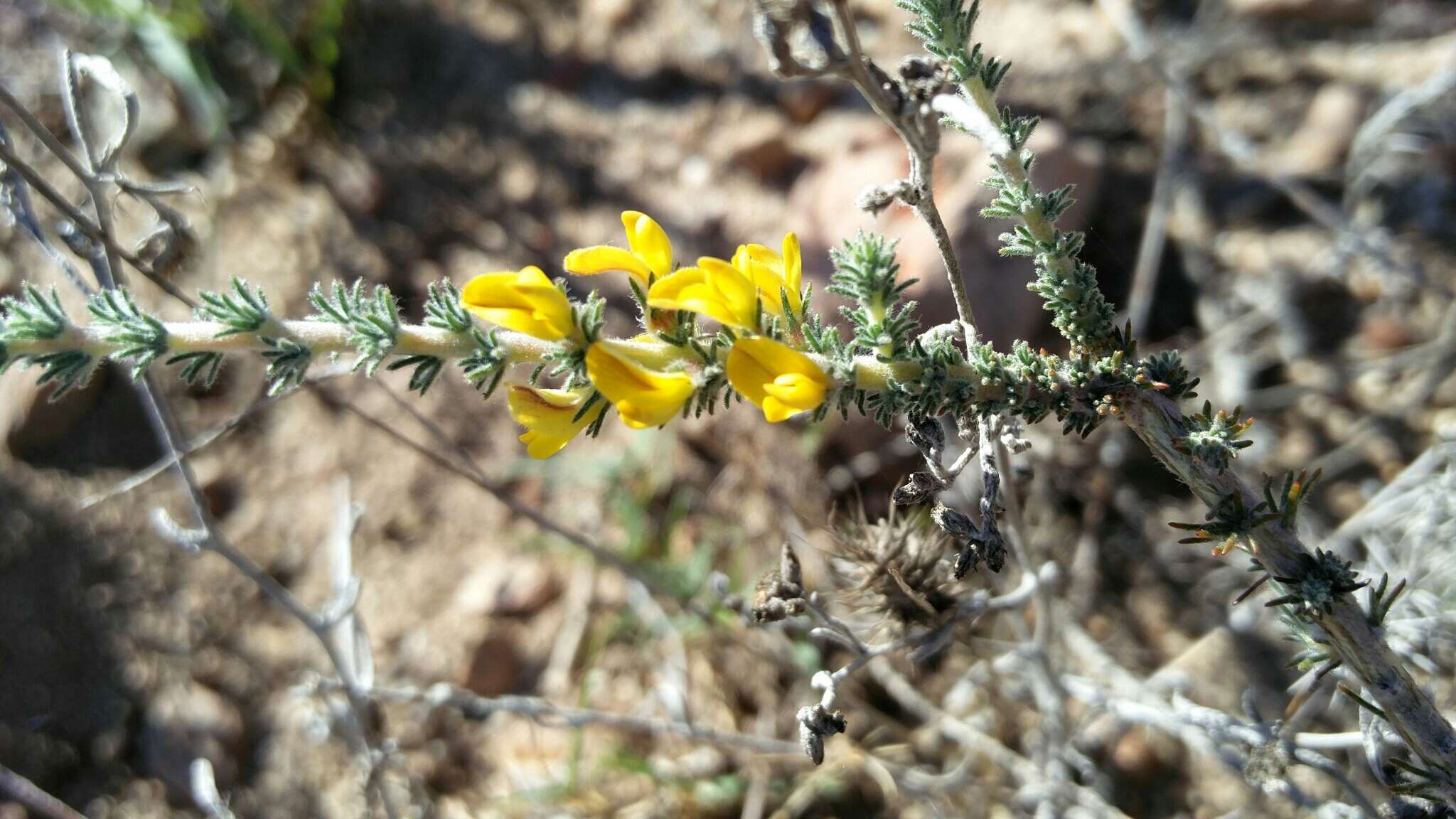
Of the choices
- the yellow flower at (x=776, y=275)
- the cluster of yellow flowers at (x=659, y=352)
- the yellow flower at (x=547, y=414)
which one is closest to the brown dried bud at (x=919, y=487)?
the cluster of yellow flowers at (x=659, y=352)

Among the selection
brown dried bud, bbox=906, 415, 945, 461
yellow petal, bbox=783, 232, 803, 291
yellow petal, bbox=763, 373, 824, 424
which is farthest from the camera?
yellow petal, bbox=783, 232, 803, 291

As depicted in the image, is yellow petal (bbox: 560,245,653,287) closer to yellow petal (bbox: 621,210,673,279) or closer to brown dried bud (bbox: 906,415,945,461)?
yellow petal (bbox: 621,210,673,279)

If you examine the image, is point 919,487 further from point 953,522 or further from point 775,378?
point 775,378

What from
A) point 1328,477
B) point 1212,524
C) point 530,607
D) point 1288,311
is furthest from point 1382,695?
point 530,607

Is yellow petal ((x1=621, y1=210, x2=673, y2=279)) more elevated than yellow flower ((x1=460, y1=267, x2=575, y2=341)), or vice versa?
yellow petal ((x1=621, y1=210, x2=673, y2=279))

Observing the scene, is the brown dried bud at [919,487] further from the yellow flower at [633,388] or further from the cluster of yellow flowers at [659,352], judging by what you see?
the yellow flower at [633,388]

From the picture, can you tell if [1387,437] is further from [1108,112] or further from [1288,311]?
[1108,112]

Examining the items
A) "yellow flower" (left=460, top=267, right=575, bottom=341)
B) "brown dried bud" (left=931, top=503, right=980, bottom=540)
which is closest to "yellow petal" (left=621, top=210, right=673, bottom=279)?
"yellow flower" (left=460, top=267, right=575, bottom=341)
